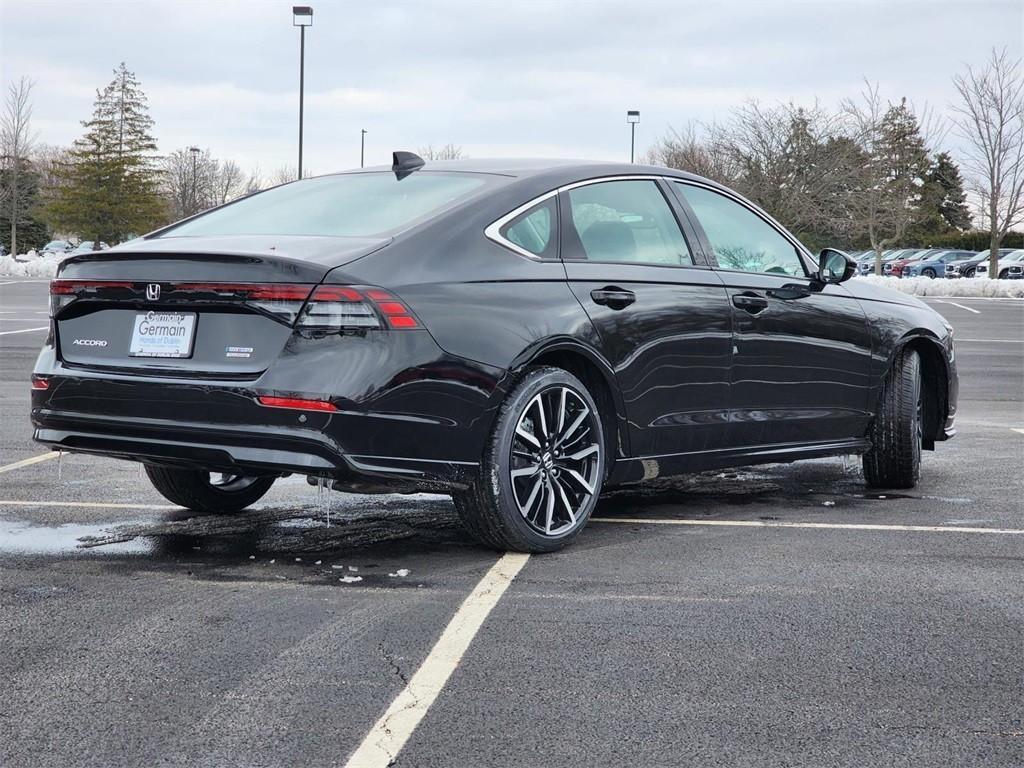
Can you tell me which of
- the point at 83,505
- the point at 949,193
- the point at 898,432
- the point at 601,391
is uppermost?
the point at 949,193

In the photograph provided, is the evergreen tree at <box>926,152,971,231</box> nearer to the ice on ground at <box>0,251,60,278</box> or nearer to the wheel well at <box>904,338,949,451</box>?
the ice on ground at <box>0,251,60,278</box>

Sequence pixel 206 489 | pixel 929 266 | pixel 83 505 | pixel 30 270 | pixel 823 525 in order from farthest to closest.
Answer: pixel 929 266 → pixel 30 270 → pixel 83 505 → pixel 206 489 → pixel 823 525

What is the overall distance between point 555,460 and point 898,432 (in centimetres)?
255

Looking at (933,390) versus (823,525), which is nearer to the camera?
(823,525)

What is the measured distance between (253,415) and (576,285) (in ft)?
4.88

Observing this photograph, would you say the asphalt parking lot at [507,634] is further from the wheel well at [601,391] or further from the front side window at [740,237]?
the front side window at [740,237]

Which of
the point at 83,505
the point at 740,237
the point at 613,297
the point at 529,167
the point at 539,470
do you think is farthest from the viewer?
the point at 740,237

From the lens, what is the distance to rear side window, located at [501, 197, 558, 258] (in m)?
5.64

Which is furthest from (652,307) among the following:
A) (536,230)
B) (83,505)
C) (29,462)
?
(29,462)

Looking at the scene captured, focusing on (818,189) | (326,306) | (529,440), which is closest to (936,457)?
(529,440)

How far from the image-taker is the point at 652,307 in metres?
6.03

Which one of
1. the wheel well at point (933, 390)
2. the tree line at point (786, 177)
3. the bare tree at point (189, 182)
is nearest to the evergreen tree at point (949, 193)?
the tree line at point (786, 177)

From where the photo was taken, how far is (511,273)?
549 centimetres

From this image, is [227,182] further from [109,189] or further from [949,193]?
[949,193]
